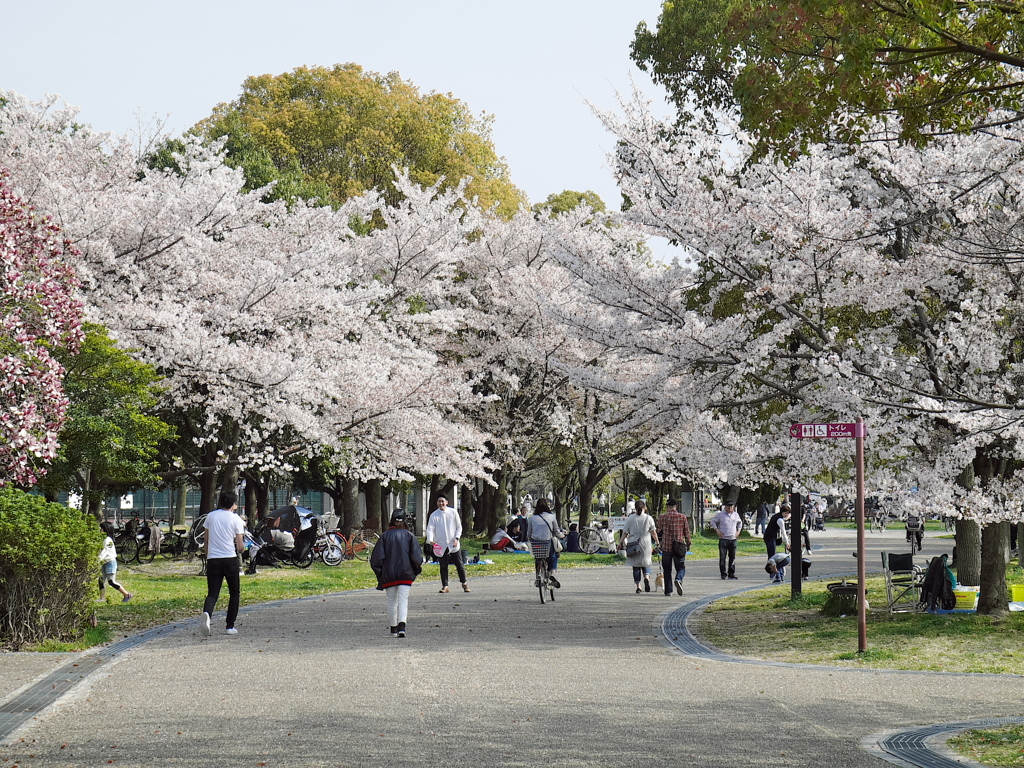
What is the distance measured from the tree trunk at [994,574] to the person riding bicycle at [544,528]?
6.10m

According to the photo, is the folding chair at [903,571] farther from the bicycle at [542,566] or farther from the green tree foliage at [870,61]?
the green tree foliage at [870,61]

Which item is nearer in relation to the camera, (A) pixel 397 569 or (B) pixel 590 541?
(A) pixel 397 569

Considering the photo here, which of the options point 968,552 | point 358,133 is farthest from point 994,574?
point 358,133

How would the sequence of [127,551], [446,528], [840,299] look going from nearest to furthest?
[840,299], [446,528], [127,551]

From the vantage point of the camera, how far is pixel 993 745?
691 centimetres

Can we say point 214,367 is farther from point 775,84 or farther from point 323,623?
point 775,84

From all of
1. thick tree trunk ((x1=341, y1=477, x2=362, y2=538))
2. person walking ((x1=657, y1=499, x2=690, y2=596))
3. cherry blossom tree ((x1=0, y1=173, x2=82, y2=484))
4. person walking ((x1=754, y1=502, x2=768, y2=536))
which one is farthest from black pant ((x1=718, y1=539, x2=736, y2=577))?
person walking ((x1=754, y1=502, x2=768, y2=536))

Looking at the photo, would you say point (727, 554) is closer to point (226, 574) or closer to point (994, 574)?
point (994, 574)

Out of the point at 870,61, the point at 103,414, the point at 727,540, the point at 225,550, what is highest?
the point at 870,61

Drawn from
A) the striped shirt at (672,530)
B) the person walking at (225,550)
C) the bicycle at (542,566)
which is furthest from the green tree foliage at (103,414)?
the striped shirt at (672,530)

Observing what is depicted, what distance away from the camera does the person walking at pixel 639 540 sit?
61.3 ft

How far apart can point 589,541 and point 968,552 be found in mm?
16936

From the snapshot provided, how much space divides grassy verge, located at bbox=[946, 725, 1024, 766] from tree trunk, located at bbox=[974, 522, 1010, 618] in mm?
7518

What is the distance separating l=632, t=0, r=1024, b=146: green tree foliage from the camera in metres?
6.04
